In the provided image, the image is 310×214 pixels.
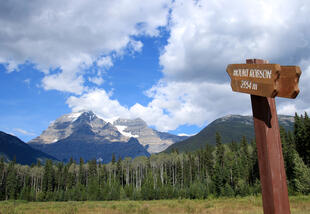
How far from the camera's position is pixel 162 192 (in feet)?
207

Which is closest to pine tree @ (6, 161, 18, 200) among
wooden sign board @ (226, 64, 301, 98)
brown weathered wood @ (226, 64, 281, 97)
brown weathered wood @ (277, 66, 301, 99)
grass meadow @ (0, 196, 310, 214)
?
grass meadow @ (0, 196, 310, 214)

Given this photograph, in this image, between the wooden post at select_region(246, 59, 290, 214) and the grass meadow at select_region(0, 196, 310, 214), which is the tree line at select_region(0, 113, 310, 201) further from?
the wooden post at select_region(246, 59, 290, 214)

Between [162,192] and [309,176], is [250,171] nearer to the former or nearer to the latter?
[162,192]

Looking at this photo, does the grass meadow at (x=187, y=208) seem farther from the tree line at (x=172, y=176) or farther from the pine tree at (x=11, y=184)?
the pine tree at (x=11, y=184)

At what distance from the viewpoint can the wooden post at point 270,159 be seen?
322 cm

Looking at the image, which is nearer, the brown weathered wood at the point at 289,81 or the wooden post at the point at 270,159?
the brown weathered wood at the point at 289,81

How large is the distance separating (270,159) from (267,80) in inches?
43.3

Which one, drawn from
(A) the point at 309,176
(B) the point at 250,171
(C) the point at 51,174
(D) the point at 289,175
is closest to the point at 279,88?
(A) the point at 309,176

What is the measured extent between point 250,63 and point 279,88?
29.4 inches

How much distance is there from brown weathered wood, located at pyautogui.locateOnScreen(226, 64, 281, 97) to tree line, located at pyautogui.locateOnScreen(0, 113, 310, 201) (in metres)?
38.6

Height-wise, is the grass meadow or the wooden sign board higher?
the wooden sign board

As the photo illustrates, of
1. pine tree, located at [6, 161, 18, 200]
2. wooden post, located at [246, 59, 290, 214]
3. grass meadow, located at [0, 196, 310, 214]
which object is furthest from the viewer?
pine tree, located at [6, 161, 18, 200]

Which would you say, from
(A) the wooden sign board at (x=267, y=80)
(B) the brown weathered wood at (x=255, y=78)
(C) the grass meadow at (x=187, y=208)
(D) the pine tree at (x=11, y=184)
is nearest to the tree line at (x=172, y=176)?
(D) the pine tree at (x=11, y=184)

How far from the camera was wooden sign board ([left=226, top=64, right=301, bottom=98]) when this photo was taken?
298 cm
